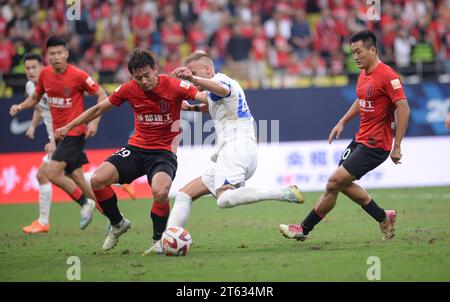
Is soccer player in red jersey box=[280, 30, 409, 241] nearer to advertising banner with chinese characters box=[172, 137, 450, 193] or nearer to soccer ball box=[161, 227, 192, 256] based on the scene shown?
soccer ball box=[161, 227, 192, 256]

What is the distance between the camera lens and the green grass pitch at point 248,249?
27.1 feet

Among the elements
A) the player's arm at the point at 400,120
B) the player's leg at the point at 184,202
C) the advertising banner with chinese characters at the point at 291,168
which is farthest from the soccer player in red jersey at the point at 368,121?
the advertising banner with chinese characters at the point at 291,168

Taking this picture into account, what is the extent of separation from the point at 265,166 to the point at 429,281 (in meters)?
11.0

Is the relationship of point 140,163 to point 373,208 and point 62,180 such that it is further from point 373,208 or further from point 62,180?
point 62,180

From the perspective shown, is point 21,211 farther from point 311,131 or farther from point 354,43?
point 354,43

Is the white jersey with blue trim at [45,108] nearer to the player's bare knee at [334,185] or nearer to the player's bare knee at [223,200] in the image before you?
the player's bare knee at [223,200]

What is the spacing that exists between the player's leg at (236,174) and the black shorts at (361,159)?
1.17m

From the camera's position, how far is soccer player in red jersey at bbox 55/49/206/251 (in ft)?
32.4

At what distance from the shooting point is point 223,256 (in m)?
9.59

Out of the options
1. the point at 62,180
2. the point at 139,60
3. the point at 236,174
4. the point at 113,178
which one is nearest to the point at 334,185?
the point at 236,174

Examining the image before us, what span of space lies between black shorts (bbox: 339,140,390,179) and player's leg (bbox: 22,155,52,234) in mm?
5511

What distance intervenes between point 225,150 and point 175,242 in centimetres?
124

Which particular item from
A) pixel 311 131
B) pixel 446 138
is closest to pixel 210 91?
pixel 311 131

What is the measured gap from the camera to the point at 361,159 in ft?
32.9
